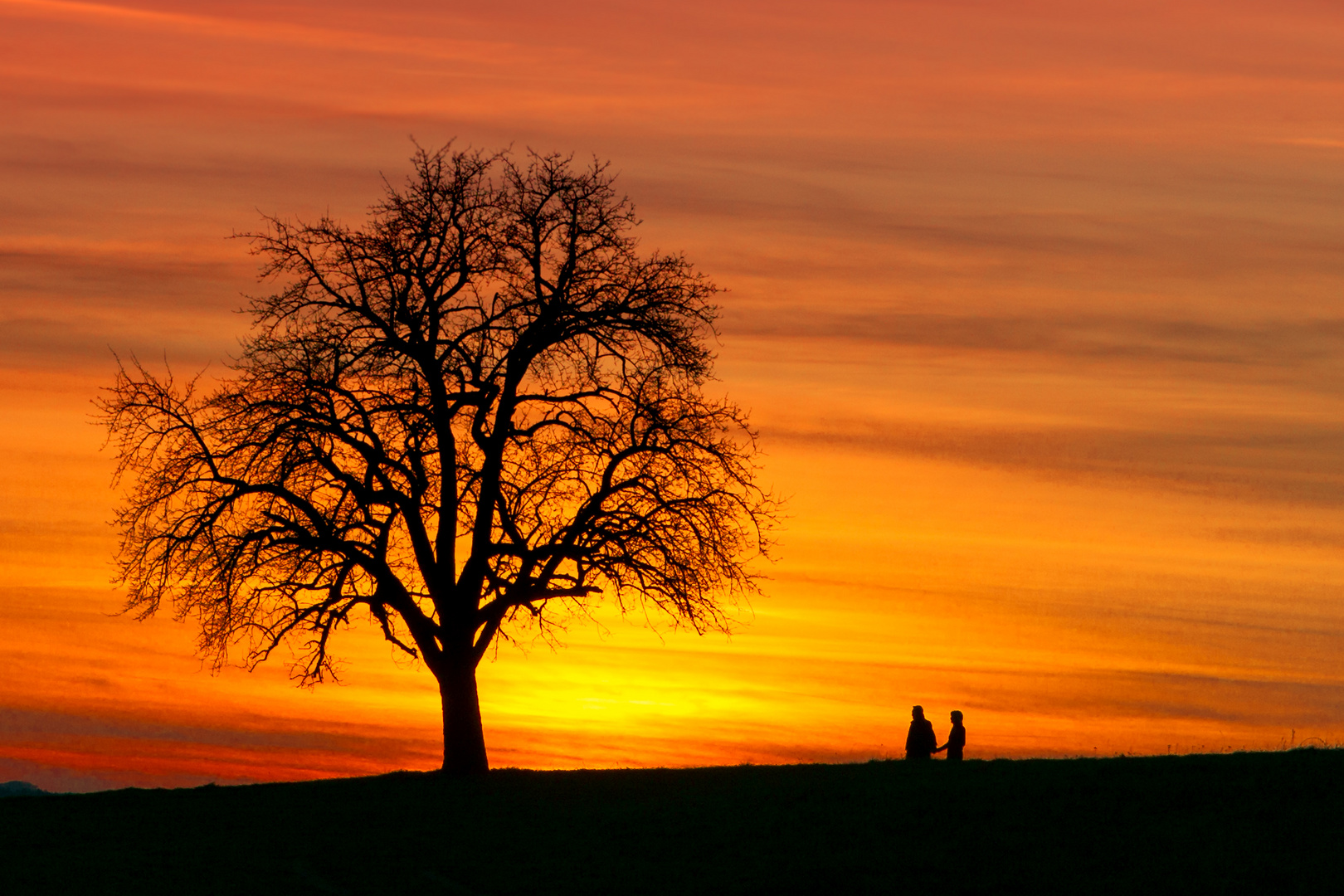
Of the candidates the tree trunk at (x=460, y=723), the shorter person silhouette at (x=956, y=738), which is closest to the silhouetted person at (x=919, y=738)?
the shorter person silhouette at (x=956, y=738)

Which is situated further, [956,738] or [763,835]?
[956,738]

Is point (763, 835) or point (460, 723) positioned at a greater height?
point (460, 723)

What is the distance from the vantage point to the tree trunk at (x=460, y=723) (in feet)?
104

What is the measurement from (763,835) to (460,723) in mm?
9311

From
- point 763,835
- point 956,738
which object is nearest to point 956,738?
point 956,738

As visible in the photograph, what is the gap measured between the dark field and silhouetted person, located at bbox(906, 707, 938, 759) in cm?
49

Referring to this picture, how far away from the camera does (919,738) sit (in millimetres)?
29406

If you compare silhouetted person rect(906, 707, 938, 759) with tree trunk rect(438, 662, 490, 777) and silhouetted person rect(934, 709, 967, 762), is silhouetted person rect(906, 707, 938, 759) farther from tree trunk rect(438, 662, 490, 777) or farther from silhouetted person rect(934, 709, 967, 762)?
tree trunk rect(438, 662, 490, 777)

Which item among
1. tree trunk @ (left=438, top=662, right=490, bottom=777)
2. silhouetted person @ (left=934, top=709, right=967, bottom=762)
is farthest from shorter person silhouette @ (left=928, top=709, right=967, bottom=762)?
tree trunk @ (left=438, top=662, right=490, bottom=777)

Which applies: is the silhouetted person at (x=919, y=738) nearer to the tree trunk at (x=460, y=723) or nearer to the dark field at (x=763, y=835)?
the dark field at (x=763, y=835)

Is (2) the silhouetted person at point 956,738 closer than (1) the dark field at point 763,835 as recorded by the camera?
No

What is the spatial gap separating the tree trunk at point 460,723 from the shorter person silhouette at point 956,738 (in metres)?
9.42

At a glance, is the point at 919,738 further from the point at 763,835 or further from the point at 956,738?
the point at 763,835

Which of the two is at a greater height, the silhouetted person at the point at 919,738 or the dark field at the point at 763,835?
the silhouetted person at the point at 919,738
